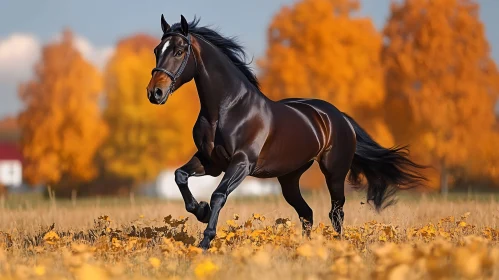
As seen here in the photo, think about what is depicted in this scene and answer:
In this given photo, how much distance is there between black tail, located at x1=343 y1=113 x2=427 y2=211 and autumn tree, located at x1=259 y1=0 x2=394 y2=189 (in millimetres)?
17712

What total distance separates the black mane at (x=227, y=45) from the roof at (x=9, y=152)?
64647mm

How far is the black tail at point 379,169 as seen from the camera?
9.61 m

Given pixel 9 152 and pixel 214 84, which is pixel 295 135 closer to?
pixel 214 84

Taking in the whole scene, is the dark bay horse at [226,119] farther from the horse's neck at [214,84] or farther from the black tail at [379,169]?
the black tail at [379,169]

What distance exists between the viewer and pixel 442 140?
27078 millimetres

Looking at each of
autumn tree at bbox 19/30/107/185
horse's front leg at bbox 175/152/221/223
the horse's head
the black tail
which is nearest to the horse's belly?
horse's front leg at bbox 175/152/221/223

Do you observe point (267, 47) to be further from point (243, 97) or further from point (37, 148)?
point (243, 97)

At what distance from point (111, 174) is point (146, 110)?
465 cm

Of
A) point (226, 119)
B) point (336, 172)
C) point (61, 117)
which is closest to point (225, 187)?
point (226, 119)

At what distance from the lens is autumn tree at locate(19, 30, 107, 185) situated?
111ft

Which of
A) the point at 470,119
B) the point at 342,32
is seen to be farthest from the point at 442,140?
the point at 342,32

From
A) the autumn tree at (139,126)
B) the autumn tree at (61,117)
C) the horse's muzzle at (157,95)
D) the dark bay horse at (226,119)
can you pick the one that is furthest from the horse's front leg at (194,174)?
the autumn tree at (61,117)

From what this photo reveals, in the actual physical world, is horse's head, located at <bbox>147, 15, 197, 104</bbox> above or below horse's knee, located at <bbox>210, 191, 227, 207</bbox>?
above

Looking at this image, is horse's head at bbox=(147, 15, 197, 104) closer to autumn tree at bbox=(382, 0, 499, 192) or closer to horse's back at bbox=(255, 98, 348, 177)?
horse's back at bbox=(255, 98, 348, 177)
